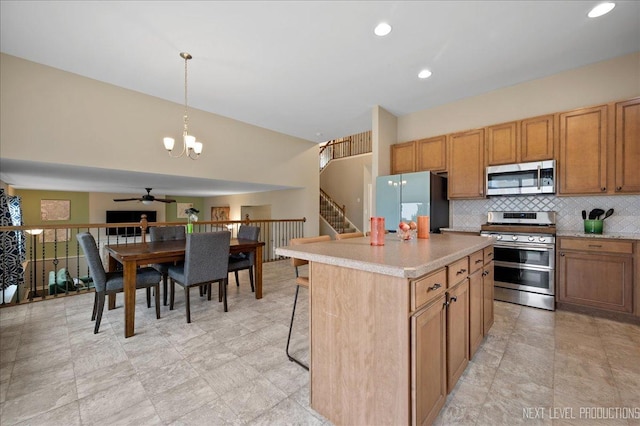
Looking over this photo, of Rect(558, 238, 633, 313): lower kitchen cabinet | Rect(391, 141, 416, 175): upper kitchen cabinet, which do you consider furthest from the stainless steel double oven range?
Rect(391, 141, 416, 175): upper kitchen cabinet

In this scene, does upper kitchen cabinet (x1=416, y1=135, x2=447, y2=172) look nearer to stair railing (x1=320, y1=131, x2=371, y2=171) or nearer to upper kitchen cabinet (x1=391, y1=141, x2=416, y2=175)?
upper kitchen cabinet (x1=391, y1=141, x2=416, y2=175)

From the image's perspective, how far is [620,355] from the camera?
81.4 inches

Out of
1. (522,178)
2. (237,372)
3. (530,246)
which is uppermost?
(522,178)

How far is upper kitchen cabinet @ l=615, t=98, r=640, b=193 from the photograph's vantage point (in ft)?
8.96

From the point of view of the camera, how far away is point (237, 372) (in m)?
1.89

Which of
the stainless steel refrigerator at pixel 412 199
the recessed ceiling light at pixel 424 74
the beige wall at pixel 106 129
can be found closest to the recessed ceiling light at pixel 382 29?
the recessed ceiling light at pixel 424 74

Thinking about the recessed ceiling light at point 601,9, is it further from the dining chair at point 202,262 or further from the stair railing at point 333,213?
the stair railing at point 333,213

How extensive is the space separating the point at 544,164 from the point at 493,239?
1806 mm

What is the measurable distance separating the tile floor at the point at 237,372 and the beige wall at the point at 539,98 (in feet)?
8.63

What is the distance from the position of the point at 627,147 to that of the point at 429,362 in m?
3.45

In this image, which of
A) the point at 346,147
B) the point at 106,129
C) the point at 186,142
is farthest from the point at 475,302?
the point at 346,147

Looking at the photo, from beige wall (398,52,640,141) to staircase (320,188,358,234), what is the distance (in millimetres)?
4001

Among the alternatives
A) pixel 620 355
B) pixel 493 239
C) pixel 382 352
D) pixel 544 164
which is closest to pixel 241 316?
pixel 382 352

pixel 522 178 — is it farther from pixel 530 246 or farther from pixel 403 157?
pixel 403 157
